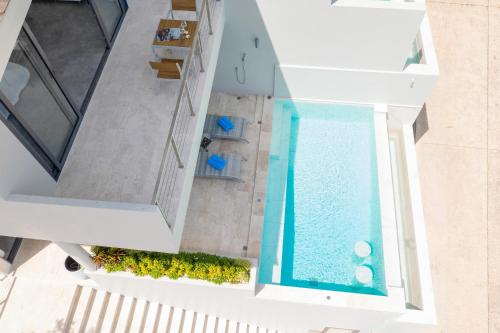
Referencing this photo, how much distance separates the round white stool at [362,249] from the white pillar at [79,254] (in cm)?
722

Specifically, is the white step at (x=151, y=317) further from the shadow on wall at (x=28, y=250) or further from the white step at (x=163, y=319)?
the shadow on wall at (x=28, y=250)

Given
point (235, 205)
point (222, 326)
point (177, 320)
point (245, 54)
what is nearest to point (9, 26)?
point (235, 205)

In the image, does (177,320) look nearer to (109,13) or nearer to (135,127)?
(135,127)

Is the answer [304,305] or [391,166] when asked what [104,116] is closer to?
[304,305]

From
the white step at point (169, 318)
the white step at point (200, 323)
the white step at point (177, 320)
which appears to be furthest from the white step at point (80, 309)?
the white step at point (200, 323)

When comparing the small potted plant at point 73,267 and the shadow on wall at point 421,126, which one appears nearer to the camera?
the small potted plant at point 73,267

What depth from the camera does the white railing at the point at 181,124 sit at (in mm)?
7150

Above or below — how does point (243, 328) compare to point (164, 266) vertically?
below

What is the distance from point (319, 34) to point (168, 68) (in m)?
5.05

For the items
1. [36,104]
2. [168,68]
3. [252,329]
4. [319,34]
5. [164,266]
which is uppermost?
[319,34]

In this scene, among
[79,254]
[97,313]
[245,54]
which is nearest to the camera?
[79,254]

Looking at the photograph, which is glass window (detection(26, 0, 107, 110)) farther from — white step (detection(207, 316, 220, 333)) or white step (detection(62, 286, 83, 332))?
white step (detection(207, 316, 220, 333))

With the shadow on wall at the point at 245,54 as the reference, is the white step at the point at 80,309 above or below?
below

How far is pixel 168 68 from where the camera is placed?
26.6 ft
